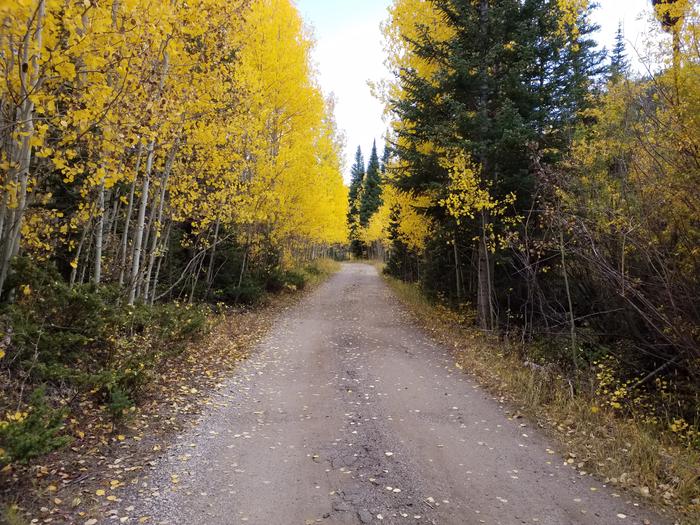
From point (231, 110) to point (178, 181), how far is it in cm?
188

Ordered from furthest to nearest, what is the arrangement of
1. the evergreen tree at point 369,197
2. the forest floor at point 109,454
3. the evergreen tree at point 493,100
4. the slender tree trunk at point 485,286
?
the evergreen tree at point 369,197 < the slender tree trunk at point 485,286 < the evergreen tree at point 493,100 < the forest floor at point 109,454

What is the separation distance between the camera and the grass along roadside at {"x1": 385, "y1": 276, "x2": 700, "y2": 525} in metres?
4.25

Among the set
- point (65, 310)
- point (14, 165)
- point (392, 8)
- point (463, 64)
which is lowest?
point (65, 310)

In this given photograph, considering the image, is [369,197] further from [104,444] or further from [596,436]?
[104,444]

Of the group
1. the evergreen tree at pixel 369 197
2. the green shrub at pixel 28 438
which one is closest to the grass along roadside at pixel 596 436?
the green shrub at pixel 28 438

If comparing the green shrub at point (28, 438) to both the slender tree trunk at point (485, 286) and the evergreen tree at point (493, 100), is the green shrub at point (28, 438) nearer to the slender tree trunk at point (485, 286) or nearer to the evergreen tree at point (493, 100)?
the evergreen tree at point (493, 100)

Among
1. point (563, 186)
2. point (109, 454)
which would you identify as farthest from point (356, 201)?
point (109, 454)

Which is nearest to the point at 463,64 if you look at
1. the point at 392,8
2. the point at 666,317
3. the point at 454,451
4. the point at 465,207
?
the point at 465,207

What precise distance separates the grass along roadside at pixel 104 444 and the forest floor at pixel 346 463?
0.03 m

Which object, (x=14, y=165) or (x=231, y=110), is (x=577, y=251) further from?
(x=14, y=165)

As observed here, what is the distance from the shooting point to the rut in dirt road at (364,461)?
3842mm

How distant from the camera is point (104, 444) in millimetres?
4730

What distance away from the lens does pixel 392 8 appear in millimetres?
13531

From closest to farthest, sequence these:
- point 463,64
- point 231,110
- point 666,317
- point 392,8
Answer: point 666,317
point 231,110
point 463,64
point 392,8
